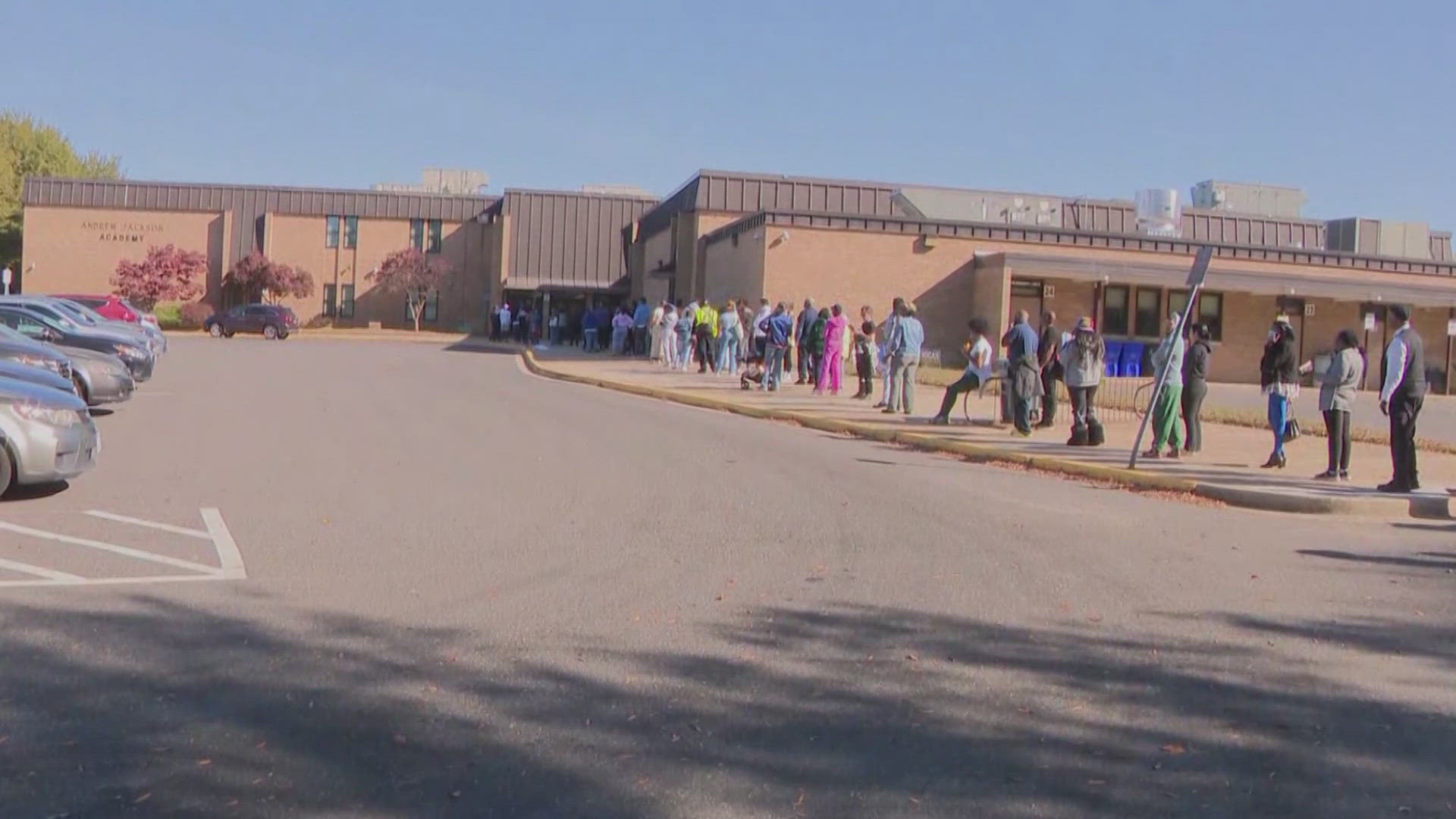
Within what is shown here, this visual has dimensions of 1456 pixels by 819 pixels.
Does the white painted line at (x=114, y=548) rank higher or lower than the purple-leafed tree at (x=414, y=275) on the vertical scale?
lower

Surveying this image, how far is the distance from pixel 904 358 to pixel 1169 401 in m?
5.39

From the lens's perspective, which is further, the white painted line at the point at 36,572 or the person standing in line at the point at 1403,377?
the person standing in line at the point at 1403,377

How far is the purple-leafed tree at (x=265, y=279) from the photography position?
198 ft

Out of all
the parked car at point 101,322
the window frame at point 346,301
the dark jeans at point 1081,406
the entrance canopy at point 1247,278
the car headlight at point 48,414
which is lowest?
the car headlight at point 48,414

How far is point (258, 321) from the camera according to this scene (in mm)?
51219

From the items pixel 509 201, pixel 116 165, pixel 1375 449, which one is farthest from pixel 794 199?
pixel 116 165

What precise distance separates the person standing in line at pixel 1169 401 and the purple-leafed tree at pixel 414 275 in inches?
1896

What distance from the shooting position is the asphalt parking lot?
16.4 feet

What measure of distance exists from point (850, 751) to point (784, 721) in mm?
433

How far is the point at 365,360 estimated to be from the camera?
113 ft

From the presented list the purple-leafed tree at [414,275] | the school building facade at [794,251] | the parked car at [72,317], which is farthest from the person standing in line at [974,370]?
the purple-leafed tree at [414,275]

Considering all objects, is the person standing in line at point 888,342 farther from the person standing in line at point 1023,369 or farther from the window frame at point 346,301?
the window frame at point 346,301

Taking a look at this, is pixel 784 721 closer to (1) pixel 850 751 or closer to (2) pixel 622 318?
(1) pixel 850 751

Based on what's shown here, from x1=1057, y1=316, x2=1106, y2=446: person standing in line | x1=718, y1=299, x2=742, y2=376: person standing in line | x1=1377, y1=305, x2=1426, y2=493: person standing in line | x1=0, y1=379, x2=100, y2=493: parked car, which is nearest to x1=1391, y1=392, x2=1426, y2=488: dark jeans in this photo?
x1=1377, y1=305, x2=1426, y2=493: person standing in line
